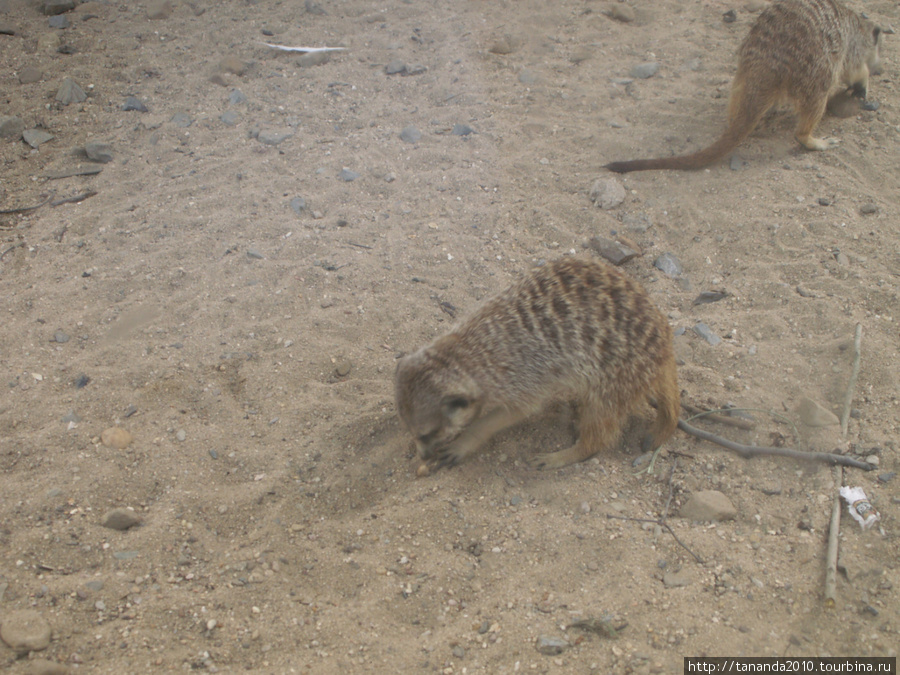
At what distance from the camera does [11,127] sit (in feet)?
15.4

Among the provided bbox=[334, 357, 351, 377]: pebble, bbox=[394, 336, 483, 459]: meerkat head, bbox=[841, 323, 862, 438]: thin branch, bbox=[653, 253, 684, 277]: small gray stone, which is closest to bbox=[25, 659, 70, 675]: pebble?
bbox=[394, 336, 483, 459]: meerkat head

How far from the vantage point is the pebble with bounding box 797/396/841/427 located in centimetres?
277

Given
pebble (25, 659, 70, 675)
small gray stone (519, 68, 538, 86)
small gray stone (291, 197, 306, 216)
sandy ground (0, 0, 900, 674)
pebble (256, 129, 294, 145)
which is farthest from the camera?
small gray stone (519, 68, 538, 86)

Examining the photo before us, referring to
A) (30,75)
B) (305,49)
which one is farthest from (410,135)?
(30,75)

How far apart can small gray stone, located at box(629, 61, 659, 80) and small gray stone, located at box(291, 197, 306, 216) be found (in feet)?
9.35

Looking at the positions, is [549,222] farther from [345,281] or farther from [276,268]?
[276,268]

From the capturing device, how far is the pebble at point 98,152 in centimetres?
447

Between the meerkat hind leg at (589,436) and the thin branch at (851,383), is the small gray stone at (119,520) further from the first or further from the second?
the thin branch at (851,383)

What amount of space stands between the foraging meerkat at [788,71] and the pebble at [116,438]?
10.7 ft

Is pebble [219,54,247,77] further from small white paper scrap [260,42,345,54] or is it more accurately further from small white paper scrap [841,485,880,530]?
small white paper scrap [841,485,880,530]

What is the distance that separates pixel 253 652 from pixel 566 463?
140 cm

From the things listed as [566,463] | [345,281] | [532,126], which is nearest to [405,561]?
[566,463]

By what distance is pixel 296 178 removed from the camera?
4340mm

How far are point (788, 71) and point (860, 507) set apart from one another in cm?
314
